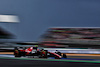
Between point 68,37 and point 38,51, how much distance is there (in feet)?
63.4

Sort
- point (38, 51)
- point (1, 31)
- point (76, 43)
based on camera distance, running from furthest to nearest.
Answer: point (1, 31), point (76, 43), point (38, 51)

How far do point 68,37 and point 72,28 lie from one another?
190cm

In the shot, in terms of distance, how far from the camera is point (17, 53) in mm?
13367

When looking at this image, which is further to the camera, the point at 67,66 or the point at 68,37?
the point at 68,37

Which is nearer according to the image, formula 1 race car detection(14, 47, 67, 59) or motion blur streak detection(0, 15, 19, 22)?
formula 1 race car detection(14, 47, 67, 59)

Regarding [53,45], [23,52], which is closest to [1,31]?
[53,45]

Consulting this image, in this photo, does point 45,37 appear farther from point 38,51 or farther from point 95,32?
point 38,51

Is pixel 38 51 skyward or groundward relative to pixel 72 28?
groundward

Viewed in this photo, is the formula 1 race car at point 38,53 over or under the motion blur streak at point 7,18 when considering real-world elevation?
under

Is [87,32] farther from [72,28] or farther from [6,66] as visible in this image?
[6,66]

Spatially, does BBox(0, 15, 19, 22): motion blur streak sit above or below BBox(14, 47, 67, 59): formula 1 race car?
above

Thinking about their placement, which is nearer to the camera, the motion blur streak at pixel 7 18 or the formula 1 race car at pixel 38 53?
the formula 1 race car at pixel 38 53

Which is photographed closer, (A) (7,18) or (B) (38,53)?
(B) (38,53)

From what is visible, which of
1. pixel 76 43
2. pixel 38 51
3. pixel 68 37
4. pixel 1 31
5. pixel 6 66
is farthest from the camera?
pixel 1 31
